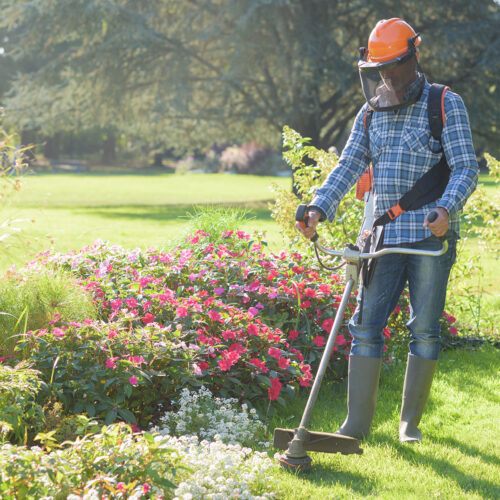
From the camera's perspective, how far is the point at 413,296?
335cm

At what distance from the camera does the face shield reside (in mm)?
3115

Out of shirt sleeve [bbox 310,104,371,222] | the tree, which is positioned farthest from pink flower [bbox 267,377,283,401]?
the tree

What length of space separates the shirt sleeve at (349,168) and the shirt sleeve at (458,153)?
1.40ft

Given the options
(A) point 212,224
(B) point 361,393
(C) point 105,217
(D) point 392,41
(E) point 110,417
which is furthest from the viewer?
(C) point 105,217

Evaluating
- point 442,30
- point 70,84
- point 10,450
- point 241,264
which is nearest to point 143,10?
point 70,84

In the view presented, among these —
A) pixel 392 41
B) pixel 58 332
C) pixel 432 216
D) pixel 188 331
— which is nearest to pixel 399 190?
pixel 432 216

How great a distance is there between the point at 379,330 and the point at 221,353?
3.01ft

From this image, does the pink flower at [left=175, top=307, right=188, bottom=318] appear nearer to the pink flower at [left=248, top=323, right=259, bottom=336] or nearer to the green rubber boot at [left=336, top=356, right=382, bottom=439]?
the pink flower at [left=248, top=323, right=259, bottom=336]

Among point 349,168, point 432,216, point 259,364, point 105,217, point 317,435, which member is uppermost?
point 349,168

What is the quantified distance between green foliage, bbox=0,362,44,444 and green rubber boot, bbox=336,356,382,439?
1460mm

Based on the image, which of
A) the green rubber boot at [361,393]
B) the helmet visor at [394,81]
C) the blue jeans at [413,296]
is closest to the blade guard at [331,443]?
Answer: the green rubber boot at [361,393]

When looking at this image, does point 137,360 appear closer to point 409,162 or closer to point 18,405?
point 18,405

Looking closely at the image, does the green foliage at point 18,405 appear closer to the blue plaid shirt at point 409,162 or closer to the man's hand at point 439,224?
the blue plaid shirt at point 409,162

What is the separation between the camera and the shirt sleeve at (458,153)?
3064 millimetres
